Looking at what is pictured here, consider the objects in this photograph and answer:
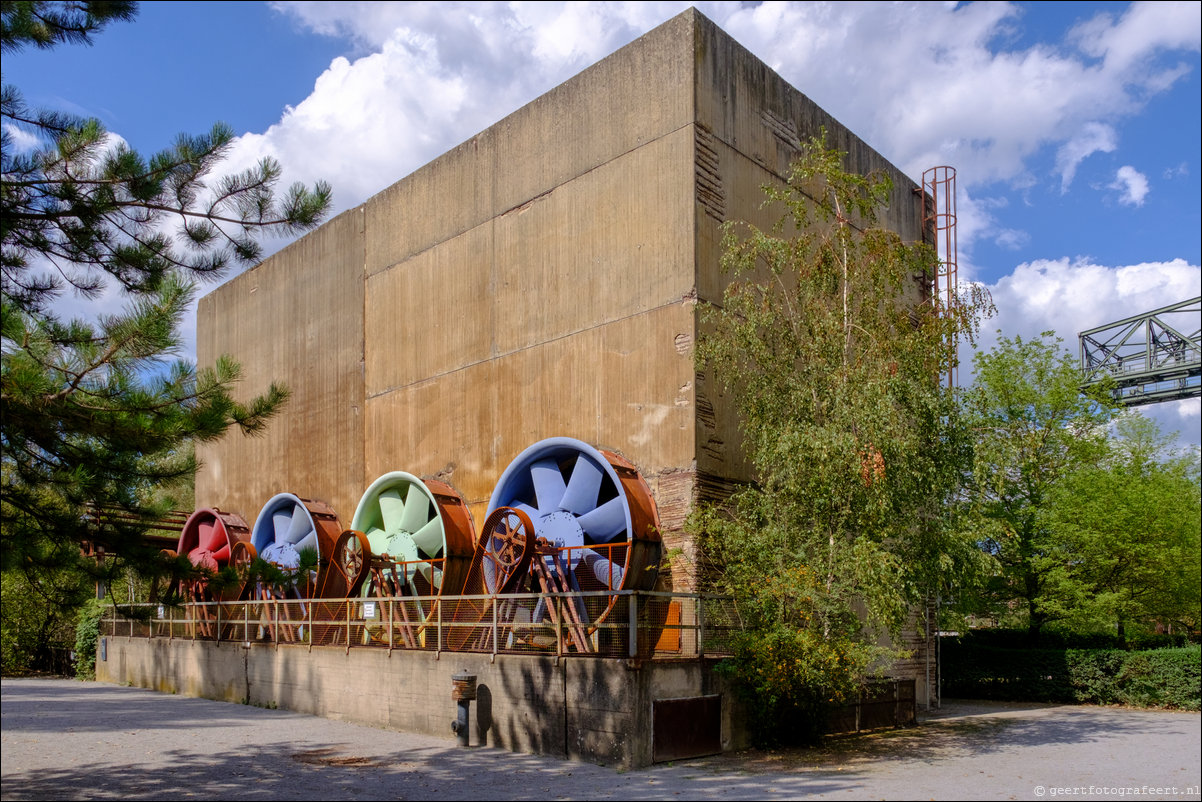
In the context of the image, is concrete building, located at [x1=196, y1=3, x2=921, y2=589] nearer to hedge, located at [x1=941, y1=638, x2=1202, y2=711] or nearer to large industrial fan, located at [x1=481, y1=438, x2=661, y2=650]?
large industrial fan, located at [x1=481, y1=438, x2=661, y2=650]

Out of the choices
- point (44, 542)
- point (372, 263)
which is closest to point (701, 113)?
point (372, 263)

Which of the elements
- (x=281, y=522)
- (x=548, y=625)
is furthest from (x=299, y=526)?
(x=548, y=625)

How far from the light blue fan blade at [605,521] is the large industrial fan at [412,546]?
3.19 metres

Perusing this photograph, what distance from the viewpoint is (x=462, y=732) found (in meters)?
13.5

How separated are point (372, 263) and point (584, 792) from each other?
14.1 metres

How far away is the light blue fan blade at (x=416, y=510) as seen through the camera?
18688 mm

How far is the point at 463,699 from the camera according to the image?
1348cm

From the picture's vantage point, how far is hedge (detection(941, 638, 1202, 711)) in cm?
1914

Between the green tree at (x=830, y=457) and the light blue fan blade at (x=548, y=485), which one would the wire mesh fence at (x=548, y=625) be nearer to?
the green tree at (x=830, y=457)

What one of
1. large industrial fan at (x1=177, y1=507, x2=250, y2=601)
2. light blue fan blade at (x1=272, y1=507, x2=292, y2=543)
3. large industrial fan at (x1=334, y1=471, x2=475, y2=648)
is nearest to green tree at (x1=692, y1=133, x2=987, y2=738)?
large industrial fan at (x1=334, y1=471, x2=475, y2=648)

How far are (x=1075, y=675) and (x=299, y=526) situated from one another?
16142mm

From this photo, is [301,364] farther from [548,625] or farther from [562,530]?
[548,625]

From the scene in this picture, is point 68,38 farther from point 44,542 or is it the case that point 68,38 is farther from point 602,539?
point 602,539

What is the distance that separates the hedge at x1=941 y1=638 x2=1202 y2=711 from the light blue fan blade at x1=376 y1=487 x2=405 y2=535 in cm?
1254
